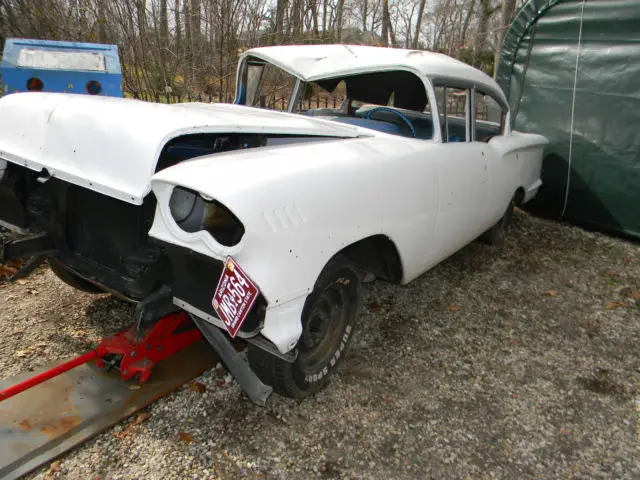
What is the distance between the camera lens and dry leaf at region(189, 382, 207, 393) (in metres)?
2.58

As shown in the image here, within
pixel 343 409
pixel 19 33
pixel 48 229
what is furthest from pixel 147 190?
pixel 19 33

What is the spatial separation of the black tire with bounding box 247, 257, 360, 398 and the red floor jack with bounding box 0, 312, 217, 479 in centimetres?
57

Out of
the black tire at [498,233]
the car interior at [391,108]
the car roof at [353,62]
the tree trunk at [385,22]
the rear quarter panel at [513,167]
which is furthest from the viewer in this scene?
the tree trunk at [385,22]

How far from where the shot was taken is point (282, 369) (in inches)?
90.5

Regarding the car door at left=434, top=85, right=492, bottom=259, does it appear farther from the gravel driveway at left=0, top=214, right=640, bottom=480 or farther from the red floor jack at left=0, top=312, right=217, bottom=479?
the red floor jack at left=0, top=312, right=217, bottom=479

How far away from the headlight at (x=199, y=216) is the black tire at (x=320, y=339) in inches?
20.1

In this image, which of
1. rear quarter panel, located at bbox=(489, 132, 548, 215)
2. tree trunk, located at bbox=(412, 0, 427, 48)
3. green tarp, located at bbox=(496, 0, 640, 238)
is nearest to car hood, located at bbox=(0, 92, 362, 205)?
rear quarter panel, located at bbox=(489, 132, 548, 215)

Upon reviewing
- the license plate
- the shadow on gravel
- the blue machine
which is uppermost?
the blue machine

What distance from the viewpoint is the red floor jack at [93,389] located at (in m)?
2.11

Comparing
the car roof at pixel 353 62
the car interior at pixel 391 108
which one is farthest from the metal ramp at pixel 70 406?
the car roof at pixel 353 62

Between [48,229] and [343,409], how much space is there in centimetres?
175

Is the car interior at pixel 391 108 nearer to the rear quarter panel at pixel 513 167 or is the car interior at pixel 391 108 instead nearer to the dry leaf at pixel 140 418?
the rear quarter panel at pixel 513 167

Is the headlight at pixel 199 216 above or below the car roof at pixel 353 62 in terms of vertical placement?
below

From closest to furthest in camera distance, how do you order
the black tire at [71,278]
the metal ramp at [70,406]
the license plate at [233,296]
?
1. the license plate at [233,296]
2. the metal ramp at [70,406]
3. the black tire at [71,278]
